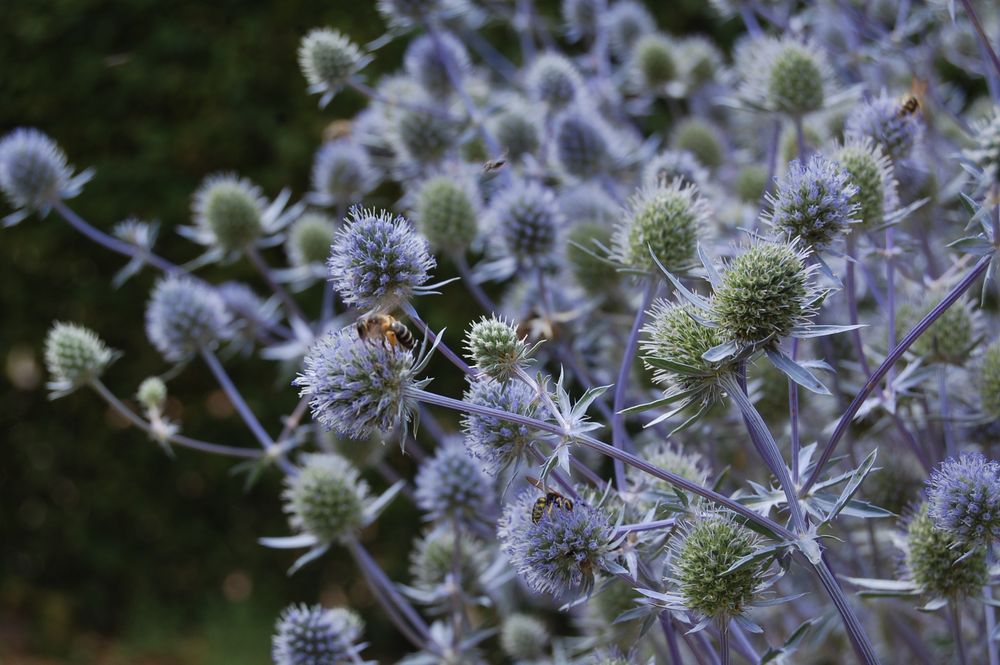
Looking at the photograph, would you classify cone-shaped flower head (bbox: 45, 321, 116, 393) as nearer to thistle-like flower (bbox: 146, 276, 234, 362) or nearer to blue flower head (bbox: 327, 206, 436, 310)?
thistle-like flower (bbox: 146, 276, 234, 362)

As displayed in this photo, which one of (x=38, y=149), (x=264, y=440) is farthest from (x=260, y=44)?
(x=264, y=440)

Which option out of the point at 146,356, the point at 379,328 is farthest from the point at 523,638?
the point at 146,356

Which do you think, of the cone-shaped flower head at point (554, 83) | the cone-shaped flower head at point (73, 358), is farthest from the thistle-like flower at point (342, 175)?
the cone-shaped flower head at point (73, 358)

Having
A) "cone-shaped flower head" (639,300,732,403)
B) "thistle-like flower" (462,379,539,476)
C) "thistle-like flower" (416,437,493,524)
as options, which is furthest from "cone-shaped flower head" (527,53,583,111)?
"thistle-like flower" (462,379,539,476)

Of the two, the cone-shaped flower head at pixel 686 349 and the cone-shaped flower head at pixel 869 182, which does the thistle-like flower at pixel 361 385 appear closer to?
the cone-shaped flower head at pixel 686 349

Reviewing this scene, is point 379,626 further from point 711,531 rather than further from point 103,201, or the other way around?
point 711,531

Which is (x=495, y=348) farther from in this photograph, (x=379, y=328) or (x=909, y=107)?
(x=909, y=107)
